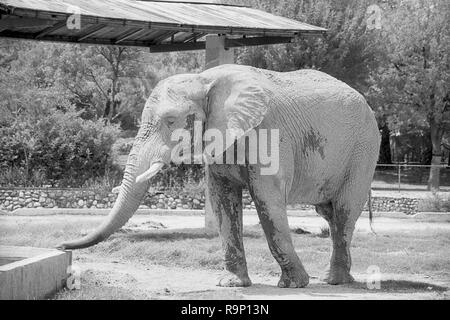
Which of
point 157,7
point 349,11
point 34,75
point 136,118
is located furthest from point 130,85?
point 157,7

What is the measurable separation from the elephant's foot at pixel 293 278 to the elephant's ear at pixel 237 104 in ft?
6.81

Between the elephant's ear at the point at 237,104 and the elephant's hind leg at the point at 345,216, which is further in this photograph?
the elephant's hind leg at the point at 345,216

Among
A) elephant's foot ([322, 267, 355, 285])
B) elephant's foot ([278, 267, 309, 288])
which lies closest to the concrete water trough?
elephant's foot ([278, 267, 309, 288])

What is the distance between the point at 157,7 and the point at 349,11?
2424 centimetres

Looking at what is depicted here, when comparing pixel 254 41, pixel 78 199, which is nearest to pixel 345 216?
pixel 254 41

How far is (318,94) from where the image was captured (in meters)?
13.5

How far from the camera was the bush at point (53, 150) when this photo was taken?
3153 centimetres

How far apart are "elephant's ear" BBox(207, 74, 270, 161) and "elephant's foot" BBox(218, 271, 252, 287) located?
2073mm

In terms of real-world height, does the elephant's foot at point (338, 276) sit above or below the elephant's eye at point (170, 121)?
below

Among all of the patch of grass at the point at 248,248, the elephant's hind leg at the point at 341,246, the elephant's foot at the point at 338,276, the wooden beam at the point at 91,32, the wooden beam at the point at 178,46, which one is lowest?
the patch of grass at the point at 248,248

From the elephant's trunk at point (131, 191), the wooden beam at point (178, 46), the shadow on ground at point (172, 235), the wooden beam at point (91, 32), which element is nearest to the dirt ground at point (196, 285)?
the elephant's trunk at point (131, 191)

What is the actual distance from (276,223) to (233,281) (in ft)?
4.00

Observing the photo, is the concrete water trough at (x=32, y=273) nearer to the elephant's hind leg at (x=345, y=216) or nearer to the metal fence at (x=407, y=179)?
the elephant's hind leg at (x=345, y=216)

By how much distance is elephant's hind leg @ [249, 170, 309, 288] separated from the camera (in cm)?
1241
